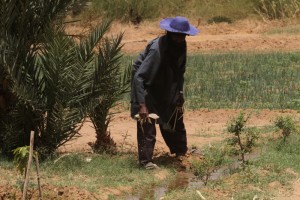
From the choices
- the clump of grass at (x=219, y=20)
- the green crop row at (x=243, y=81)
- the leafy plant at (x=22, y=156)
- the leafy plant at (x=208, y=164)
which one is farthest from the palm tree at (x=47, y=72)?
the clump of grass at (x=219, y=20)

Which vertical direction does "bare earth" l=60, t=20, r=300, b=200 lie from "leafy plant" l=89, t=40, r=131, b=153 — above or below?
below

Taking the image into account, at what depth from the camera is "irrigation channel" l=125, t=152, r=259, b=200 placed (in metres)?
6.88

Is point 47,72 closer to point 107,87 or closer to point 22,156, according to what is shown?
point 107,87

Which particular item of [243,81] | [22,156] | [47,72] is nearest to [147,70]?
[47,72]

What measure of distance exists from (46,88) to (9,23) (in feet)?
2.69

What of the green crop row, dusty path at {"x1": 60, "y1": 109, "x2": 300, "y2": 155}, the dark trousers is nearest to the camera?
the dark trousers

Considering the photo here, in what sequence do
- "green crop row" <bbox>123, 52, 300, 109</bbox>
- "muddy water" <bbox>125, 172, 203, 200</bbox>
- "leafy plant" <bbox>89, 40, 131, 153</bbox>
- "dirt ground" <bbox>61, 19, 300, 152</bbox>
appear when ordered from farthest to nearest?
"green crop row" <bbox>123, 52, 300, 109</bbox> → "dirt ground" <bbox>61, 19, 300, 152</bbox> → "leafy plant" <bbox>89, 40, 131, 153</bbox> → "muddy water" <bbox>125, 172, 203, 200</bbox>

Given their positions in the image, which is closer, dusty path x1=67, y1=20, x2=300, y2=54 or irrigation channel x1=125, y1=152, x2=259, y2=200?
irrigation channel x1=125, y1=152, x2=259, y2=200

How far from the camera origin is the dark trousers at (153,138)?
297 inches

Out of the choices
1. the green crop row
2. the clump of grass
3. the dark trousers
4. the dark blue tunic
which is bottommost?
the green crop row

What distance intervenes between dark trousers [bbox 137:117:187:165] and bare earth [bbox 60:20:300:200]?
1.75 ft

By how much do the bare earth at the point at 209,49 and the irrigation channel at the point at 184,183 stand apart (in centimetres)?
96

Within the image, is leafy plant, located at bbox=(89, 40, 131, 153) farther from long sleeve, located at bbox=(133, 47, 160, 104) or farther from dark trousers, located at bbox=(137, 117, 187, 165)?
dark trousers, located at bbox=(137, 117, 187, 165)

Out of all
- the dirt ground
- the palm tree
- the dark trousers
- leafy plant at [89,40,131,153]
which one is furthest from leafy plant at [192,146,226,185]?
the palm tree
